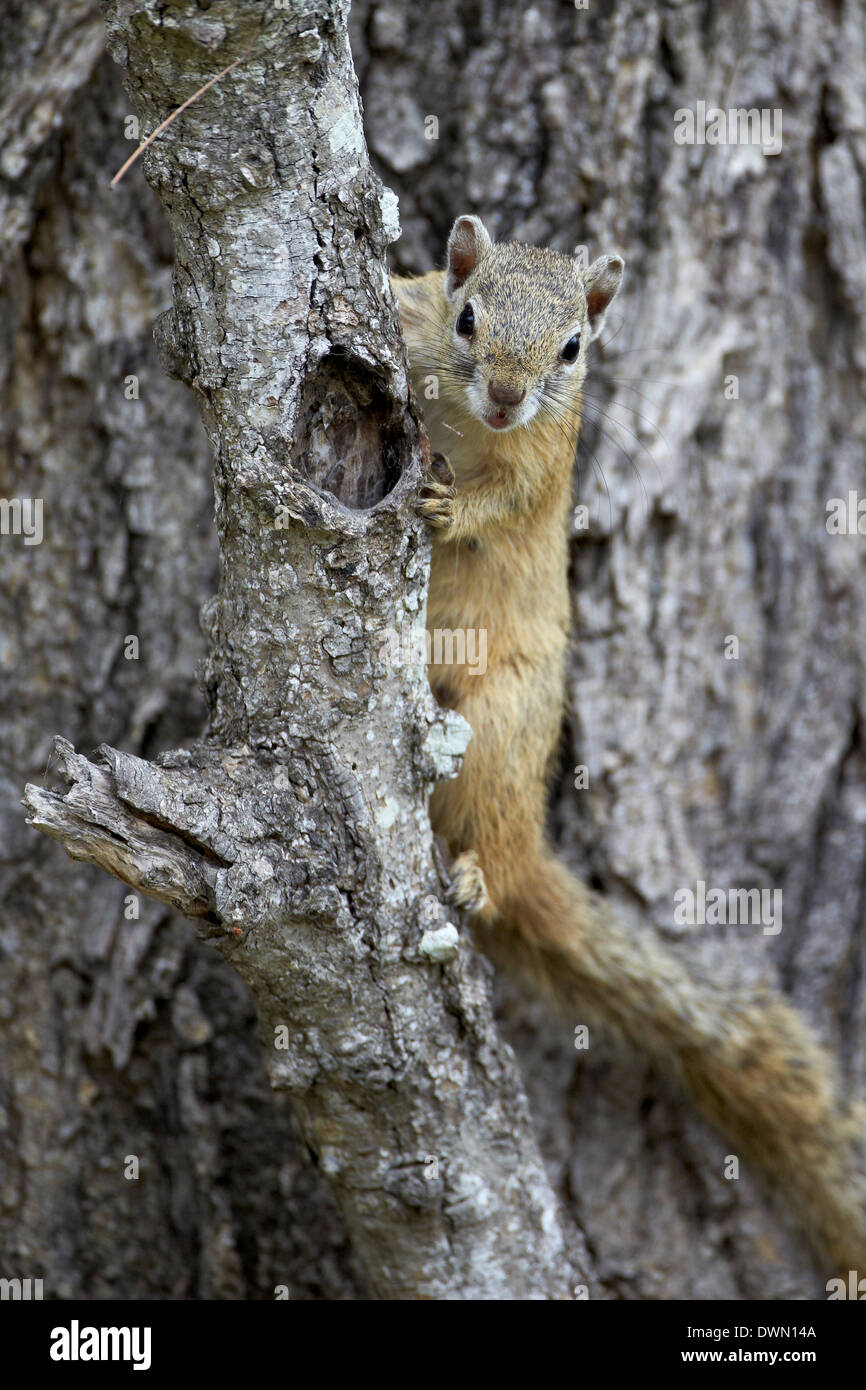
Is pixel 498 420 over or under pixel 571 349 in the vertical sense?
under

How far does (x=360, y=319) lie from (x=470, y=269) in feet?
3.05

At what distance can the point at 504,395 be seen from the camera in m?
2.58

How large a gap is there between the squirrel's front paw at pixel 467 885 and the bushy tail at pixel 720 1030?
0.47 metres

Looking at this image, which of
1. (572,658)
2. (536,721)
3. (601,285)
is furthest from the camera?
(572,658)

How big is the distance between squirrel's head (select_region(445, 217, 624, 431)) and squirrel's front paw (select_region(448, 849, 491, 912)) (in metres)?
1.00

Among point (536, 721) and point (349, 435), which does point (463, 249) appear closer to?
point (349, 435)

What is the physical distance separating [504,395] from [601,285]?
557 mm

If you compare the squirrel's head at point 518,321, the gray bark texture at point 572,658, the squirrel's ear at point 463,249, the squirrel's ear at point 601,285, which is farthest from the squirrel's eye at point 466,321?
the gray bark texture at point 572,658

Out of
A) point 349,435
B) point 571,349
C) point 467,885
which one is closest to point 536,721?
point 467,885

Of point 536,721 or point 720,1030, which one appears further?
point 720,1030

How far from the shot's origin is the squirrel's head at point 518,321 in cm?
264

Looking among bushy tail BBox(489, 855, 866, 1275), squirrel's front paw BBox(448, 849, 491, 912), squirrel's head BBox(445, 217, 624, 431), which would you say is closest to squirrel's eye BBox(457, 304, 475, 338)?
squirrel's head BBox(445, 217, 624, 431)

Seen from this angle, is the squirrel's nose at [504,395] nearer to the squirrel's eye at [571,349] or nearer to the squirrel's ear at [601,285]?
the squirrel's eye at [571,349]

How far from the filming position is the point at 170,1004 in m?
3.24
